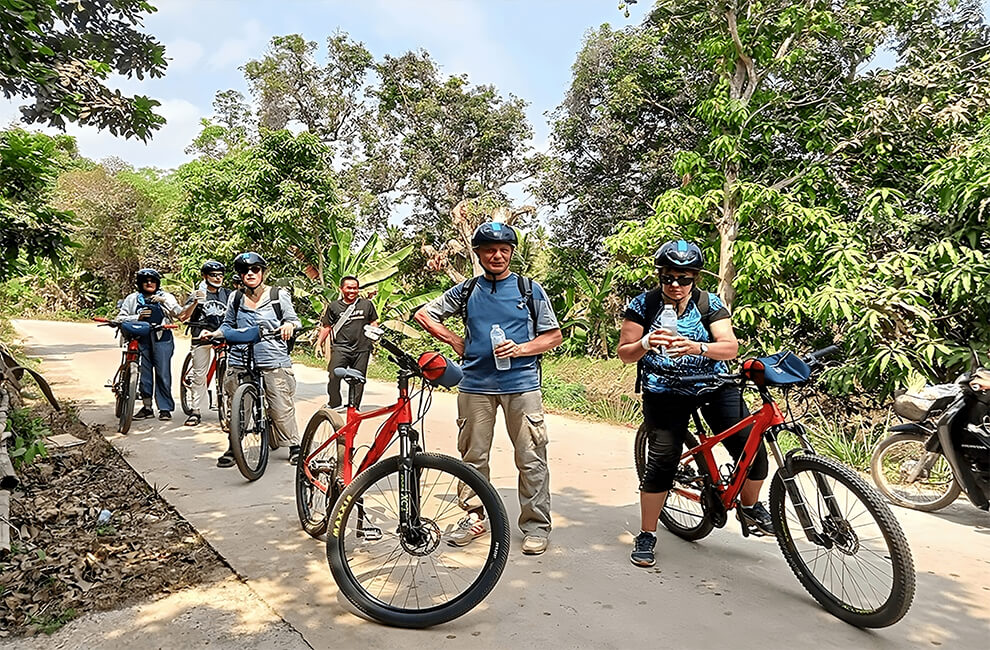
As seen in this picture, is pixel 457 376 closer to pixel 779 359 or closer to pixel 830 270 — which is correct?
pixel 779 359

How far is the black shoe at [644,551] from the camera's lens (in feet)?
11.9

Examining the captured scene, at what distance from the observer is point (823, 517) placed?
10.0 feet

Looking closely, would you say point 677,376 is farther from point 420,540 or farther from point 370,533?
point 370,533

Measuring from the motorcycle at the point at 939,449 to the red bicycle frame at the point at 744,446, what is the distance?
186 centimetres

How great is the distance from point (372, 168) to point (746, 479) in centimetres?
1741

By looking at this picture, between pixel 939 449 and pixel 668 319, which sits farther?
pixel 939 449

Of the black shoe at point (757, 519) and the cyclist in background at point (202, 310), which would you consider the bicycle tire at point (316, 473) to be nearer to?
the black shoe at point (757, 519)

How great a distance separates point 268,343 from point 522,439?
2.60 m

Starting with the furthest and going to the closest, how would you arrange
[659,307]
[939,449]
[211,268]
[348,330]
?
1. [211,268]
2. [348,330]
3. [939,449]
4. [659,307]

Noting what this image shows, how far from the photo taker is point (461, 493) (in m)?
3.08

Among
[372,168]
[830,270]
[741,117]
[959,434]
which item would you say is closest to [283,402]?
[959,434]

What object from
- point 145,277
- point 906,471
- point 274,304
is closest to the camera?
point 906,471

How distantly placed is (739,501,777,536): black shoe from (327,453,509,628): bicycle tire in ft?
4.45

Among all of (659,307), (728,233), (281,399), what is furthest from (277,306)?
(728,233)
